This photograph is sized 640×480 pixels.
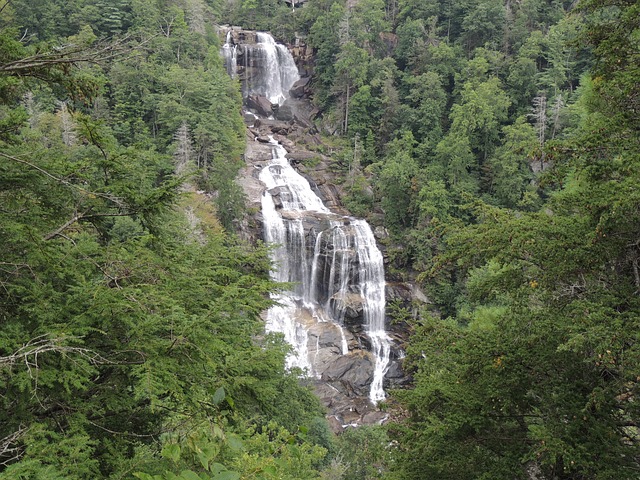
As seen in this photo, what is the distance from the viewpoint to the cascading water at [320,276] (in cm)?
2255

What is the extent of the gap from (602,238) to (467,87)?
30.7 metres

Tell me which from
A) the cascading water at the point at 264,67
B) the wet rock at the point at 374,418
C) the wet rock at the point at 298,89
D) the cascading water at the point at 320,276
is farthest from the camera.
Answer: the wet rock at the point at 298,89

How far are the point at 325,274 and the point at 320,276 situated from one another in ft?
1.03

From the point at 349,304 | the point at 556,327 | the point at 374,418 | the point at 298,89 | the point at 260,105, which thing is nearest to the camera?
the point at 556,327

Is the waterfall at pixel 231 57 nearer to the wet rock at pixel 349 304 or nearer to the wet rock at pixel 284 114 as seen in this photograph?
the wet rock at pixel 284 114

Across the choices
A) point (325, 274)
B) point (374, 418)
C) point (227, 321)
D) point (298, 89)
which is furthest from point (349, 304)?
point (298, 89)

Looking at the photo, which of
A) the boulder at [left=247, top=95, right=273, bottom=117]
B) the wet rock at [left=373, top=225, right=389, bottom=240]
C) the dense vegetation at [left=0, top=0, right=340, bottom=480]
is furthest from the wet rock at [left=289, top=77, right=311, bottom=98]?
the dense vegetation at [left=0, top=0, right=340, bottom=480]

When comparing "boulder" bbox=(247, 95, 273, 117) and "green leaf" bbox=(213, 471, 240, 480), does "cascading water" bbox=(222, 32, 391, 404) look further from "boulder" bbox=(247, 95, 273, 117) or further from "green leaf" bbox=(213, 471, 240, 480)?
"green leaf" bbox=(213, 471, 240, 480)

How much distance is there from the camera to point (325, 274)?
2481 centimetres

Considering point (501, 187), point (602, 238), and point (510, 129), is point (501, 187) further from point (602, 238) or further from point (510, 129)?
point (602, 238)

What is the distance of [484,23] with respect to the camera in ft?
118

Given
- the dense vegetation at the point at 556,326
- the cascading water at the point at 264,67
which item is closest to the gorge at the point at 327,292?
the cascading water at the point at 264,67

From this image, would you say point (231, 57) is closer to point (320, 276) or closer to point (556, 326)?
point (320, 276)

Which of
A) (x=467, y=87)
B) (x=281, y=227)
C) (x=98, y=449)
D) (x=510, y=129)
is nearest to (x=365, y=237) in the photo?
(x=281, y=227)
